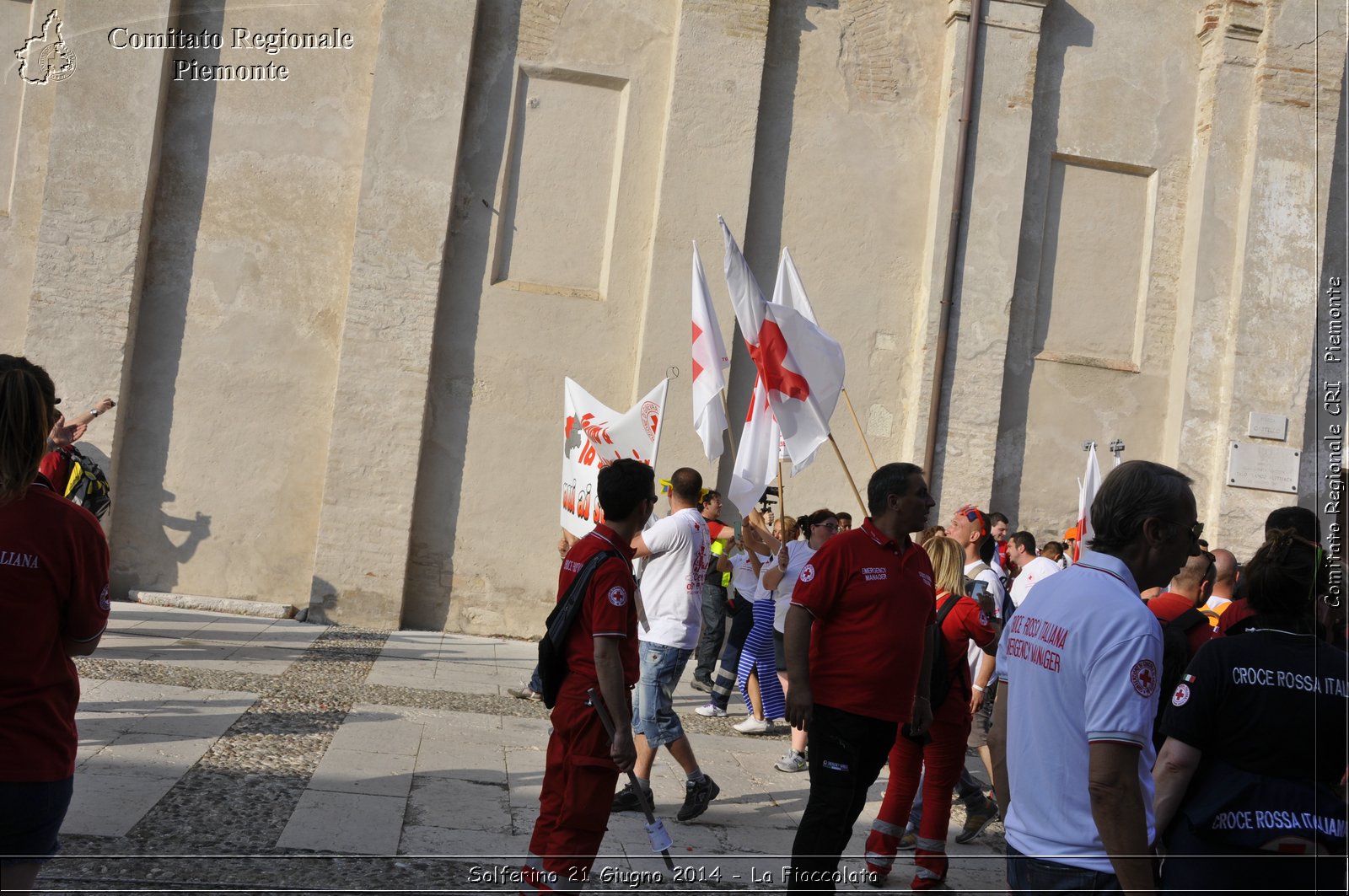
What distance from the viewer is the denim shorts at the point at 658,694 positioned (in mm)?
6219

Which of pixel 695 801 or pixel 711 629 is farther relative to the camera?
pixel 711 629

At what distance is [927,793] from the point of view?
18.3ft

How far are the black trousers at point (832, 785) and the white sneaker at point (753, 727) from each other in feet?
14.5

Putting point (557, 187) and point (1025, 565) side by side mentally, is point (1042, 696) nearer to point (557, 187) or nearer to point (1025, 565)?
point (1025, 565)

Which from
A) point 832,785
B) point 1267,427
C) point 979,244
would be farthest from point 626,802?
point 1267,427

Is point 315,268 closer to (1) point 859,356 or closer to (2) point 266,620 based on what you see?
(2) point 266,620

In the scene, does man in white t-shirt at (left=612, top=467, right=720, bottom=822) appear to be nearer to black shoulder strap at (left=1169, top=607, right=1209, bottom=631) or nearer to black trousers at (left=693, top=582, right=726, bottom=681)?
Answer: black shoulder strap at (left=1169, top=607, right=1209, bottom=631)

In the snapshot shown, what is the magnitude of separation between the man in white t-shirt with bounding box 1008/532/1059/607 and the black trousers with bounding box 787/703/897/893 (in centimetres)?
414

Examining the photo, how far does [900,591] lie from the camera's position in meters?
4.80

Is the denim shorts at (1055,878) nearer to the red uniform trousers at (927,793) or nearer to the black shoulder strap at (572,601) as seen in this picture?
the black shoulder strap at (572,601)

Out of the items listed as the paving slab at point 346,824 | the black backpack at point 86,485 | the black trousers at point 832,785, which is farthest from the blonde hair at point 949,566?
the black backpack at point 86,485

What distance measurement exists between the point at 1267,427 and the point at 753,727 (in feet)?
30.3

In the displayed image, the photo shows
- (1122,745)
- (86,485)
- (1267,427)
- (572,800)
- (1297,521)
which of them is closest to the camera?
(1122,745)

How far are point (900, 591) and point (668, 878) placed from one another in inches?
66.2
